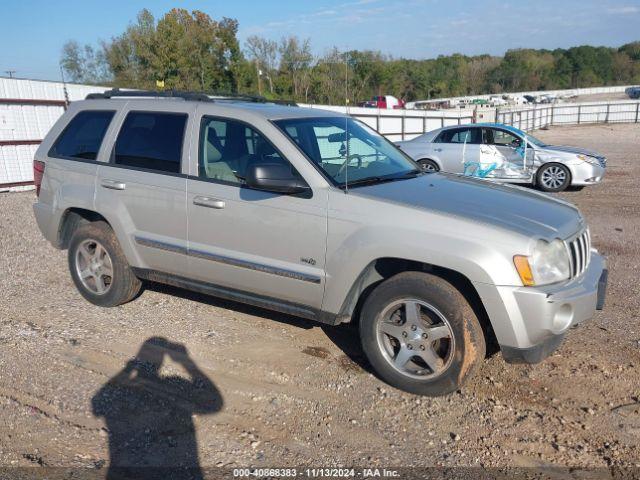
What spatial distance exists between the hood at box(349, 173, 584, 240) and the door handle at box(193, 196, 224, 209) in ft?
3.51

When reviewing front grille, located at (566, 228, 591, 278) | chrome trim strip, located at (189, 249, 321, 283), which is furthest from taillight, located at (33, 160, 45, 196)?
front grille, located at (566, 228, 591, 278)

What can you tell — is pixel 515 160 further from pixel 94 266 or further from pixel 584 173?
pixel 94 266

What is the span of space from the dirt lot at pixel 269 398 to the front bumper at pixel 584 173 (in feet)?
26.0

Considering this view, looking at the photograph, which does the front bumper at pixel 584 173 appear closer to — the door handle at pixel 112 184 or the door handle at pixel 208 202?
the door handle at pixel 208 202

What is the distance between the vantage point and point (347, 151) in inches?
182

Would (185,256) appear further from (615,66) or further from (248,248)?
(615,66)

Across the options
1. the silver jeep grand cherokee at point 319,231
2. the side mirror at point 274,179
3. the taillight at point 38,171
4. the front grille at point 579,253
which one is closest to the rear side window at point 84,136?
the silver jeep grand cherokee at point 319,231

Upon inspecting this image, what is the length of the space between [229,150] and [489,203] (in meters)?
2.06

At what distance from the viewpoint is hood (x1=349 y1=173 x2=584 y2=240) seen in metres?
3.74

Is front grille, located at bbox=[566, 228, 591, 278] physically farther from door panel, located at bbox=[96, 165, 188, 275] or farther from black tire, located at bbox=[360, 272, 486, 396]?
door panel, located at bbox=[96, 165, 188, 275]

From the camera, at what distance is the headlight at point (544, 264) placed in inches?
137

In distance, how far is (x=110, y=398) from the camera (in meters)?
3.87

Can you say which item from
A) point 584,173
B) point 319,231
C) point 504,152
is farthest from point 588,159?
point 319,231

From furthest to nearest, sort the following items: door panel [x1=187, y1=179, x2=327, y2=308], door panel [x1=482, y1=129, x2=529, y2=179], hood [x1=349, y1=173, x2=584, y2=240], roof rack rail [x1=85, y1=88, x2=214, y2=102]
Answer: door panel [x1=482, y1=129, x2=529, y2=179]
roof rack rail [x1=85, y1=88, x2=214, y2=102]
door panel [x1=187, y1=179, x2=327, y2=308]
hood [x1=349, y1=173, x2=584, y2=240]
